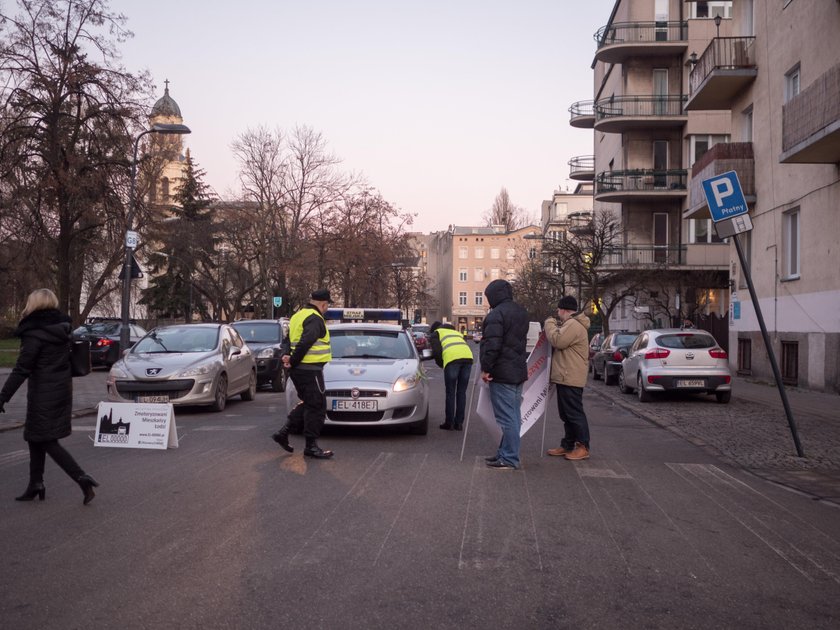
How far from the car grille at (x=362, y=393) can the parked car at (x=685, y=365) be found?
349 inches

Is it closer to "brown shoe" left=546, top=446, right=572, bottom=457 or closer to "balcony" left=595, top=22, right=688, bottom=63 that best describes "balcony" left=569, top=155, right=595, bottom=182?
"balcony" left=595, top=22, right=688, bottom=63

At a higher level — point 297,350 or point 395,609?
point 297,350

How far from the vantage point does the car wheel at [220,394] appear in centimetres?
1569

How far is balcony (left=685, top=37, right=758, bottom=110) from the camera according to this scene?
85.3 feet

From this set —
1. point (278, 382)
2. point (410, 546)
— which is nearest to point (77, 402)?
point (278, 382)

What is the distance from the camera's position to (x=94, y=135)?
86.9 feet

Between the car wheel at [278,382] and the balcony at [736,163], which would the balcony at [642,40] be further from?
the car wheel at [278,382]

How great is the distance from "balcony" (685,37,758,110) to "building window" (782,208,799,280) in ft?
16.1

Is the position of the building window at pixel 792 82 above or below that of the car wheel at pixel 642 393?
above

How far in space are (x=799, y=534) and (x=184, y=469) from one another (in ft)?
19.0

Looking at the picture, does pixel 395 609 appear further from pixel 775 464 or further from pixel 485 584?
pixel 775 464

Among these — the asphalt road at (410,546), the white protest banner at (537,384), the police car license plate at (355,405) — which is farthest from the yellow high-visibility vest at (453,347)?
the asphalt road at (410,546)

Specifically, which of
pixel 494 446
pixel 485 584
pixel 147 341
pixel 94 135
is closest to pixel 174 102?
pixel 94 135

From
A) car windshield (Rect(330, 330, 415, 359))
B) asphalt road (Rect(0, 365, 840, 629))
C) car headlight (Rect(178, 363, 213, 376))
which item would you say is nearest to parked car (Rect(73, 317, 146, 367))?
car headlight (Rect(178, 363, 213, 376))
